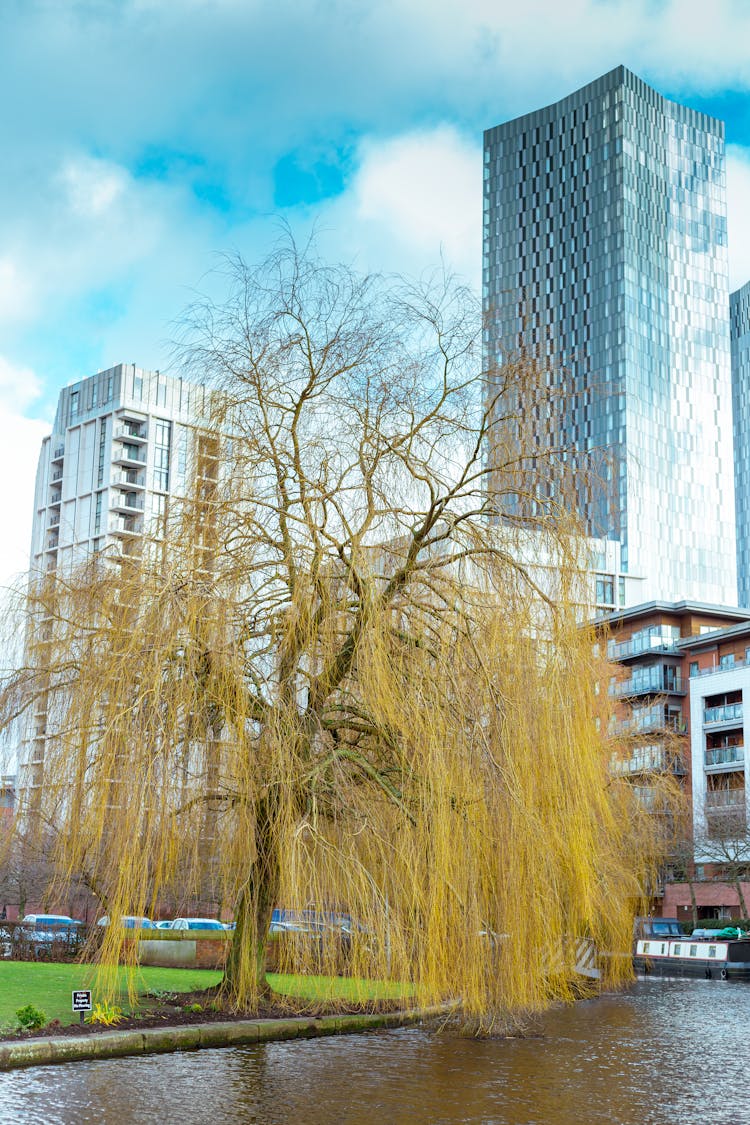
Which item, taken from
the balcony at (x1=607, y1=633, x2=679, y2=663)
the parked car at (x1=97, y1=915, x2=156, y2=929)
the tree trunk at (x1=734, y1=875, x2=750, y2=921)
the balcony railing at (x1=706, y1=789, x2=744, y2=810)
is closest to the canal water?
the parked car at (x1=97, y1=915, x2=156, y2=929)

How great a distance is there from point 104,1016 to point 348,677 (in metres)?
6.92

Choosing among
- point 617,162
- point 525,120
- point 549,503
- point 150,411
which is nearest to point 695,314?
point 617,162

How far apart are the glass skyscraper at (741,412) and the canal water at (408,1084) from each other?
560 feet

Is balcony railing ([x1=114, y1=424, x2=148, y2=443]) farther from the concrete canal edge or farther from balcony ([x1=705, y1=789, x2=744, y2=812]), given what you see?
the concrete canal edge

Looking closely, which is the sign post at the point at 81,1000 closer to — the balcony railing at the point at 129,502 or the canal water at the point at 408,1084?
the canal water at the point at 408,1084

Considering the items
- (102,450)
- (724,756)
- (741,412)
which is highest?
(741,412)

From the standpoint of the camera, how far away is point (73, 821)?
1888 cm

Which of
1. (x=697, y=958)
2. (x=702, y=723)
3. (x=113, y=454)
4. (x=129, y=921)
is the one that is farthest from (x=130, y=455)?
(x=129, y=921)

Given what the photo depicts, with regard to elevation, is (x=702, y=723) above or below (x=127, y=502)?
below

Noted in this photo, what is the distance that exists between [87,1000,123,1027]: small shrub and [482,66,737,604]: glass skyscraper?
129 m

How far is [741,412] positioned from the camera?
19488 centimetres

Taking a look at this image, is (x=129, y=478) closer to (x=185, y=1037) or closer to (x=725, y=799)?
(x=725, y=799)

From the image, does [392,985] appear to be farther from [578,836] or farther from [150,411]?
[150,411]

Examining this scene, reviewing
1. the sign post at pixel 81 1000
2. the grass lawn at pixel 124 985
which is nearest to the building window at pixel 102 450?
the grass lawn at pixel 124 985
